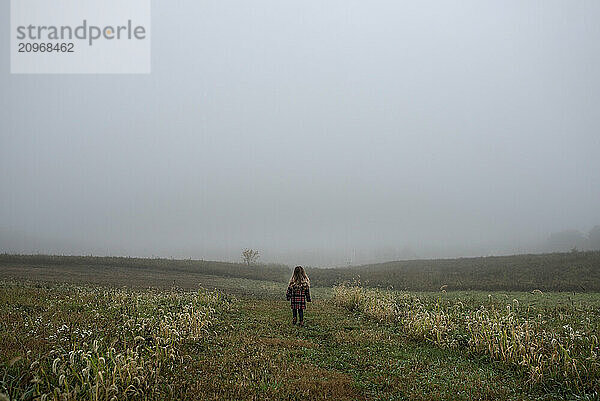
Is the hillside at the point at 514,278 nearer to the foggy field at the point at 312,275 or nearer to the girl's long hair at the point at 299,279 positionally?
the foggy field at the point at 312,275

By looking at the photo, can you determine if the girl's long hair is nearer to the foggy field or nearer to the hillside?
the foggy field

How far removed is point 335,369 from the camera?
10547mm

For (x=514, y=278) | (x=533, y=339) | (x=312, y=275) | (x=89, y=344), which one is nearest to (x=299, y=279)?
(x=89, y=344)

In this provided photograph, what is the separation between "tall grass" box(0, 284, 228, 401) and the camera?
25.0 ft

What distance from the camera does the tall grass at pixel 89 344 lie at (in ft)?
25.0

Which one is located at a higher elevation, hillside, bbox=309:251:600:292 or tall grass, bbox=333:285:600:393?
tall grass, bbox=333:285:600:393

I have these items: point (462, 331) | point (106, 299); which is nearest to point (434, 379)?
point (462, 331)

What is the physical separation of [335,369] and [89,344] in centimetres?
763

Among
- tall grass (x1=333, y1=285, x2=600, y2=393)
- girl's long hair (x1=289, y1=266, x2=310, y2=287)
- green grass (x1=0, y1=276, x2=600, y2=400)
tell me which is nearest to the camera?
green grass (x1=0, y1=276, x2=600, y2=400)

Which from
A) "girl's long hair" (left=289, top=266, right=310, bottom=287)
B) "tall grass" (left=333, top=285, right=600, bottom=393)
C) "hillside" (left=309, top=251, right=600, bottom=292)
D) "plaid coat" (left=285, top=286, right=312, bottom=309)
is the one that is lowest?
"hillside" (left=309, top=251, right=600, bottom=292)

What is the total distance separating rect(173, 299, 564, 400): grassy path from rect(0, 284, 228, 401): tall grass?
3.19ft

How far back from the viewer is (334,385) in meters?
8.80

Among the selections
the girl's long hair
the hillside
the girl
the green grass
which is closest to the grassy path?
the green grass

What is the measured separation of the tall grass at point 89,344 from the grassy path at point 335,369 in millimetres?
972
